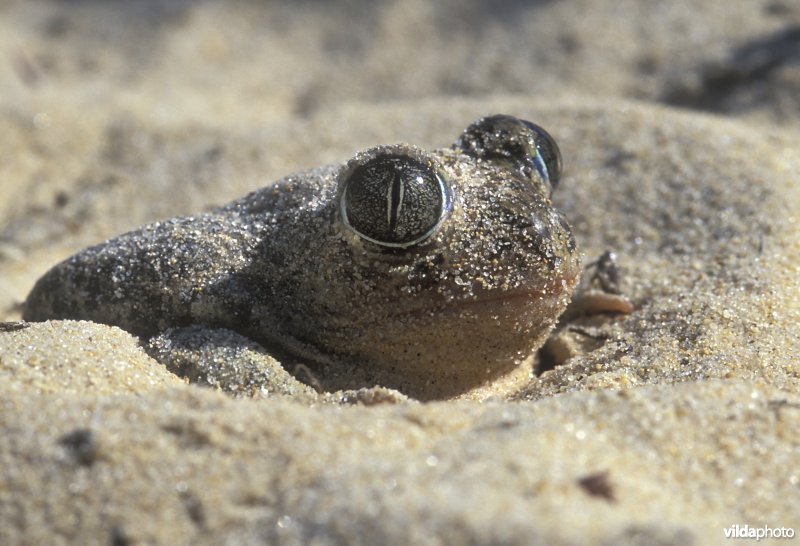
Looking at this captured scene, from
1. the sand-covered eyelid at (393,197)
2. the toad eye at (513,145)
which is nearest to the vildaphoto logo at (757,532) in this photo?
the sand-covered eyelid at (393,197)

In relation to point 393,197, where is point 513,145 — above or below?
above

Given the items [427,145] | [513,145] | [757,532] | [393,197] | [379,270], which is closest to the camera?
[757,532]

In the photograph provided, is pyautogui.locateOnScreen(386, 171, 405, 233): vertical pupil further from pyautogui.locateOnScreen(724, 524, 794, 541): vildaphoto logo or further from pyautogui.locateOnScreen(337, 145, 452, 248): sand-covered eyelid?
pyautogui.locateOnScreen(724, 524, 794, 541): vildaphoto logo

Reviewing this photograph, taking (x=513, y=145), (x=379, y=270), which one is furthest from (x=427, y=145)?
(x=379, y=270)

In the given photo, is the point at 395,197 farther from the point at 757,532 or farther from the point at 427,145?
the point at 427,145

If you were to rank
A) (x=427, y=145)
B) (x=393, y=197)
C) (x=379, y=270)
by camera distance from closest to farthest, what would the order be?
(x=393, y=197), (x=379, y=270), (x=427, y=145)

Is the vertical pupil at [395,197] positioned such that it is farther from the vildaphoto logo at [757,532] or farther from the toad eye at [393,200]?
the vildaphoto logo at [757,532]
